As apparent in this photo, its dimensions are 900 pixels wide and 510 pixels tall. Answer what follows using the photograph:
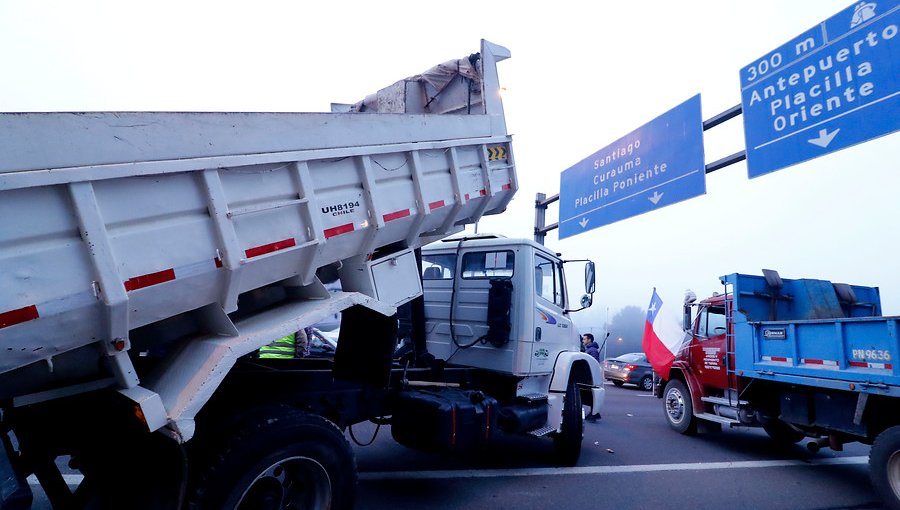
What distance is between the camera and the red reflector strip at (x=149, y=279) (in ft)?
7.53

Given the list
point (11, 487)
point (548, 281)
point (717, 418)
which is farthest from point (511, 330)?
point (717, 418)

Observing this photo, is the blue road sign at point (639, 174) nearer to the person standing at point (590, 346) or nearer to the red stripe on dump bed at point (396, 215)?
the person standing at point (590, 346)

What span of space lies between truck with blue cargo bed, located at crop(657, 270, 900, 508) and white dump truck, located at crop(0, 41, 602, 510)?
4568 millimetres

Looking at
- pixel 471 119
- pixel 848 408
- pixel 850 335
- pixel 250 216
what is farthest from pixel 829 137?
pixel 250 216

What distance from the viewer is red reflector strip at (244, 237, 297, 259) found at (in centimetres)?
275

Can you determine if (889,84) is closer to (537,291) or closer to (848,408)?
(848,408)

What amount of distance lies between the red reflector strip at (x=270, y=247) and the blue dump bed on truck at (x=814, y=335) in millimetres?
5732

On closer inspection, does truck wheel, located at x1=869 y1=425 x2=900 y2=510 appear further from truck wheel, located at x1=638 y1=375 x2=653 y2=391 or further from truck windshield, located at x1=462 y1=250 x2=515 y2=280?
truck wheel, located at x1=638 y1=375 x2=653 y2=391

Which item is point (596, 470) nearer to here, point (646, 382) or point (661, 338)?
point (661, 338)

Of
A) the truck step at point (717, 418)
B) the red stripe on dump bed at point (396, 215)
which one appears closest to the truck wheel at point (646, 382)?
the truck step at point (717, 418)

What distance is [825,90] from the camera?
17.7ft

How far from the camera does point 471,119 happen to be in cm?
425

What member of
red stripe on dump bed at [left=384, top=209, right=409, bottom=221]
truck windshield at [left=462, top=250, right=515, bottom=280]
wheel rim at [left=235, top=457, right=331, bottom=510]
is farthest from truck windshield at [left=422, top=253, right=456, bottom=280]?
wheel rim at [left=235, top=457, right=331, bottom=510]

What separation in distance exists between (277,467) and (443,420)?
1.54 meters
